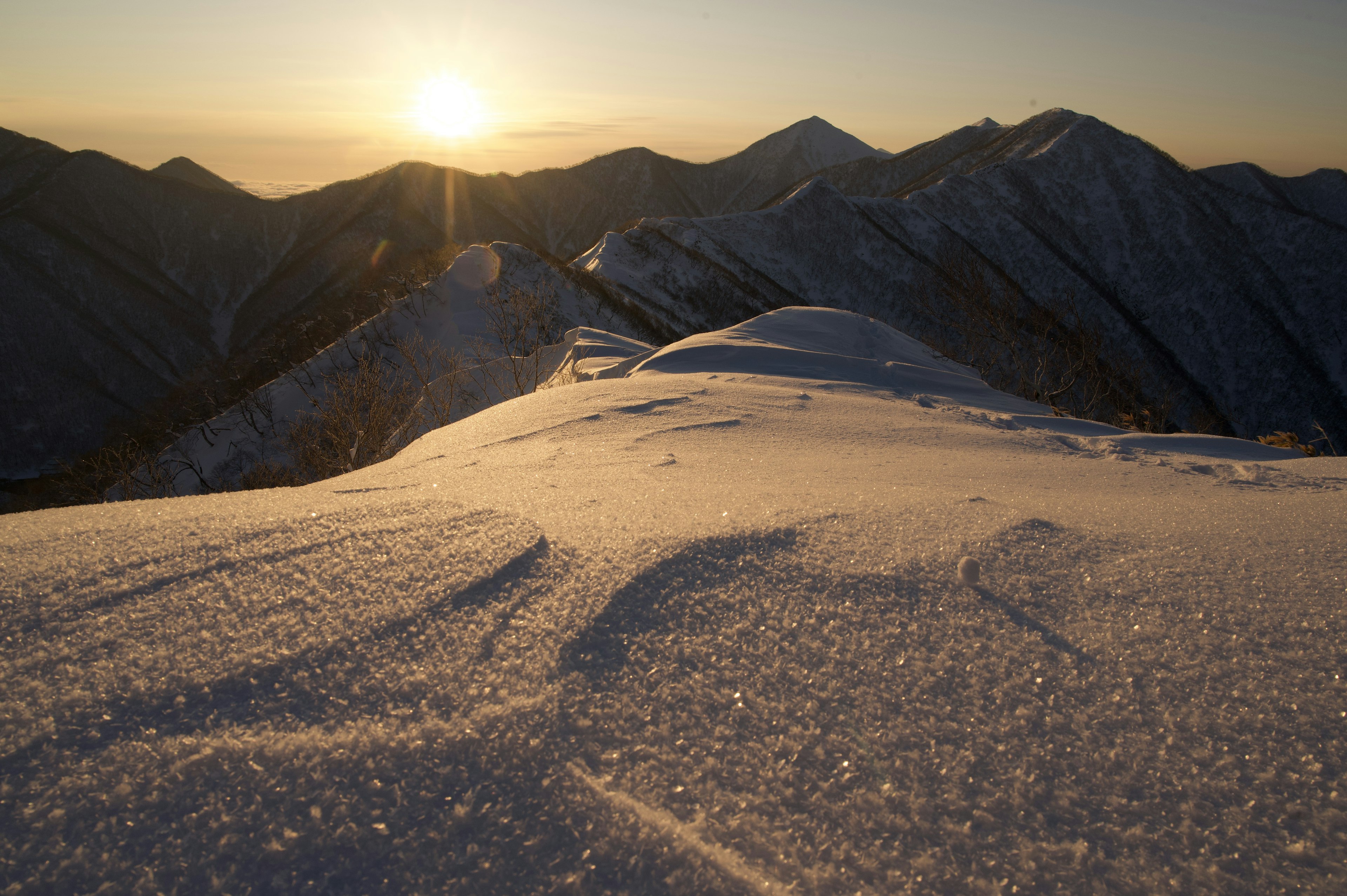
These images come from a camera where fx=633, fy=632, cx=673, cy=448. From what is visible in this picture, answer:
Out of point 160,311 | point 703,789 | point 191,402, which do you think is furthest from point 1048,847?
point 160,311

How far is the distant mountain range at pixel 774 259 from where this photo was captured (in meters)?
41.1

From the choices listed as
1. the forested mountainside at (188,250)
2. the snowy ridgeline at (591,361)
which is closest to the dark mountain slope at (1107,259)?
the snowy ridgeline at (591,361)

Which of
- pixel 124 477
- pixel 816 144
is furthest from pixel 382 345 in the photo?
pixel 816 144

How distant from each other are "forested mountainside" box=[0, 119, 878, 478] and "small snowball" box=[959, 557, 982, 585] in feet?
118

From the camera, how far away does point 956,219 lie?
49.2 metres

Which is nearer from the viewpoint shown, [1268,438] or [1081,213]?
[1268,438]

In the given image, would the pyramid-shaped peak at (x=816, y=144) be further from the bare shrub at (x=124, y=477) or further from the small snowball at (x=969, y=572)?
the small snowball at (x=969, y=572)

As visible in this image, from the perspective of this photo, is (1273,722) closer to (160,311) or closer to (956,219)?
(956,219)

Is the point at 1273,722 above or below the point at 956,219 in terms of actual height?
below

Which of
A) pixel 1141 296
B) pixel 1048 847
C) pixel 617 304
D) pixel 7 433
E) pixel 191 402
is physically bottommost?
pixel 7 433

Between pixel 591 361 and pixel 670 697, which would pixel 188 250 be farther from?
pixel 670 697

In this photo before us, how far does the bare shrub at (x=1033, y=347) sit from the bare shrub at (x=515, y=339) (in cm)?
881

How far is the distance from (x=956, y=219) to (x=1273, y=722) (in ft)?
181

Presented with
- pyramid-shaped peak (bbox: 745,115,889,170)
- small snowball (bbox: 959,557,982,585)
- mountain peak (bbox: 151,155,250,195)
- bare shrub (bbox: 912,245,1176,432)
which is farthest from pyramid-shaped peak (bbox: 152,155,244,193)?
small snowball (bbox: 959,557,982,585)
